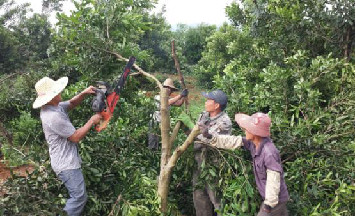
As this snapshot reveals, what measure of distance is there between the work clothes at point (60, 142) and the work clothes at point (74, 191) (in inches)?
2.1

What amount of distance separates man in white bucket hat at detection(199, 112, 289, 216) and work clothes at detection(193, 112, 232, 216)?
1.43 ft

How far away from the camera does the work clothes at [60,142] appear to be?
269cm

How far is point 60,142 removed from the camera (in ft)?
9.07

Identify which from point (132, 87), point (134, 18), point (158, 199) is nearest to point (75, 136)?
point (158, 199)

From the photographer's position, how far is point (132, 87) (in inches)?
155

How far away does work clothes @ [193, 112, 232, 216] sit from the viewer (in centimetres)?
310

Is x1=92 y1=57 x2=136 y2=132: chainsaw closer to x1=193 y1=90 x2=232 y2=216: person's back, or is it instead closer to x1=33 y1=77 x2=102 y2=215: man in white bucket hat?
x1=33 y1=77 x2=102 y2=215: man in white bucket hat

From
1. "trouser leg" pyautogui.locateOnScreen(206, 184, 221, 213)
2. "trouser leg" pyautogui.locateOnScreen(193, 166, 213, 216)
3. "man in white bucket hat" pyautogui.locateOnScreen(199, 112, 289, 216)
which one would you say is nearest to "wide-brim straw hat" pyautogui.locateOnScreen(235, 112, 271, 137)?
"man in white bucket hat" pyautogui.locateOnScreen(199, 112, 289, 216)

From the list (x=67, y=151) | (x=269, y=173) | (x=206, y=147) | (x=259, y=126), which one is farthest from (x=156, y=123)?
(x=269, y=173)

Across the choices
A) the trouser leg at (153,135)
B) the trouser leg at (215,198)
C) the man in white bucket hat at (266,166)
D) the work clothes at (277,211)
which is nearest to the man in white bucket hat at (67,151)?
the trouser leg at (153,135)

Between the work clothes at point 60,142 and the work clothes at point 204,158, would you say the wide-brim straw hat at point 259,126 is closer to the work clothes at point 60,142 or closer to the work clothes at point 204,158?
the work clothes at point 204,158

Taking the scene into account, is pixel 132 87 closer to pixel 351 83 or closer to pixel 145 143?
pixel 145 143

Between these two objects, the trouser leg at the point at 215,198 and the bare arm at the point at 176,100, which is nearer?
the trouser leg at the point at 215,198

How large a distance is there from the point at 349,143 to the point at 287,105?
963 millimetres
